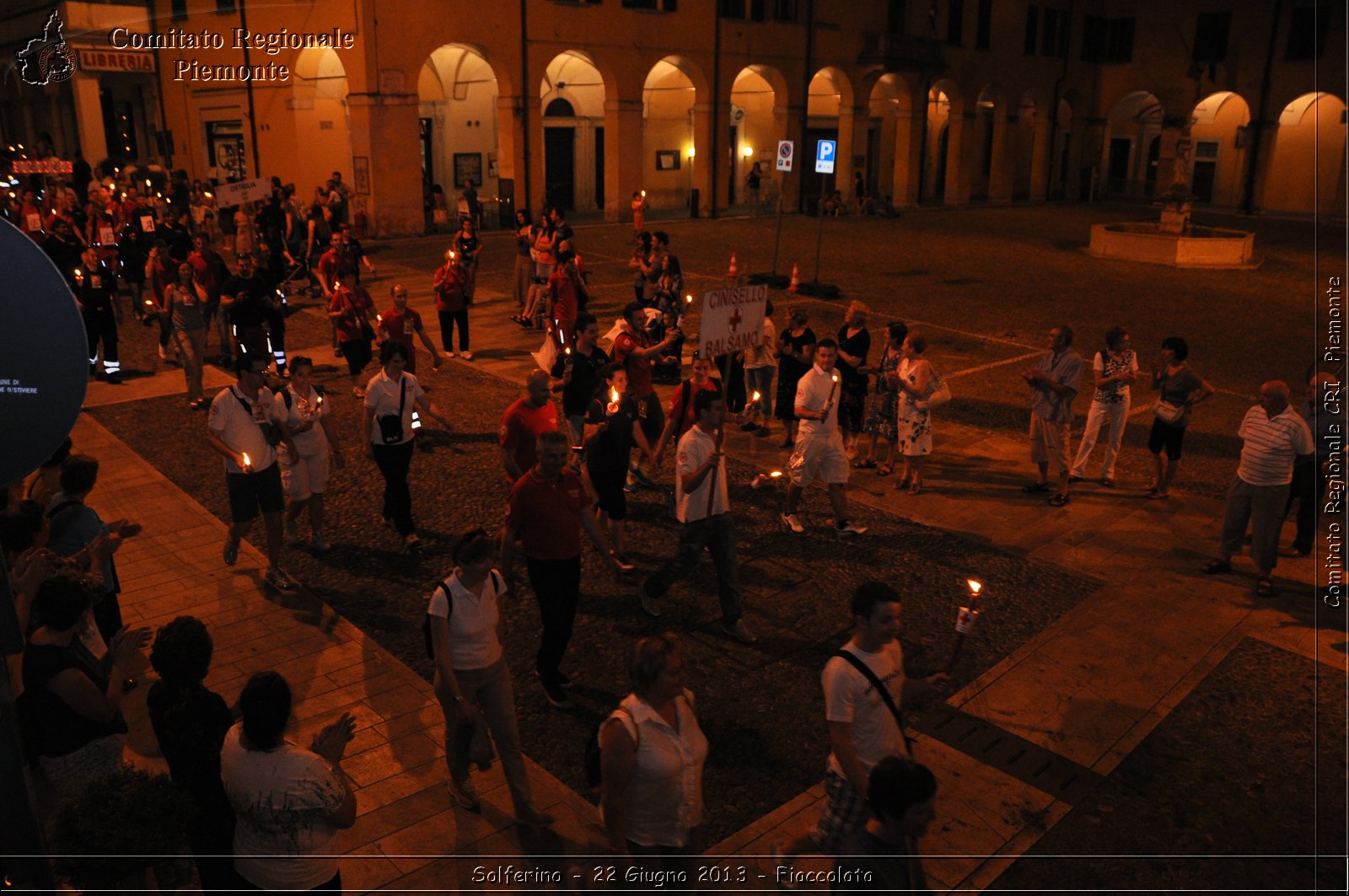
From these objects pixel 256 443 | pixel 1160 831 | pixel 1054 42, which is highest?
pixel 1054 42

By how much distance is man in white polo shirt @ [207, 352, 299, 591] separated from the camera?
24.5 feet

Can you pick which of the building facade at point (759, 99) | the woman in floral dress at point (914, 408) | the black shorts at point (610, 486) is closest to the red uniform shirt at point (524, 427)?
the black shorts at point (610, 486)

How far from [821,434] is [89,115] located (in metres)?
34.9

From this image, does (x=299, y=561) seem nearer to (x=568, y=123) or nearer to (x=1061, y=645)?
(x=1061, y=645)

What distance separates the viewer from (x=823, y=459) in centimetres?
874

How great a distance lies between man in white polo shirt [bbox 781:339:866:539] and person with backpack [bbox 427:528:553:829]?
414 cm

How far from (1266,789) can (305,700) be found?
5.83 metres

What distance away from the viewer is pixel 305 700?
20.5 feet

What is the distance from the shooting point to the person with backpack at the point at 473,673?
4.84m

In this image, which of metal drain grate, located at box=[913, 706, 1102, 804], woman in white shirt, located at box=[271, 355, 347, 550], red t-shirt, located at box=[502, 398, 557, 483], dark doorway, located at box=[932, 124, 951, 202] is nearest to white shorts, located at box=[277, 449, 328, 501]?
woman in white shirt, located at box=[271, 355, 347, 550]

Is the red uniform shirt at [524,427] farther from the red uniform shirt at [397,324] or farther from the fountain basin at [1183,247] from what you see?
the fountain basin at [1183,247]

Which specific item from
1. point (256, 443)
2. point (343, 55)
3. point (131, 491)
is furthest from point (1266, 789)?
point (343, 55)

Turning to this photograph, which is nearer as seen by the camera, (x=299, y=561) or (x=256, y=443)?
(x=256, y=443)

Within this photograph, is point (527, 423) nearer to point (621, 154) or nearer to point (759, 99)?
point (621, 154)
